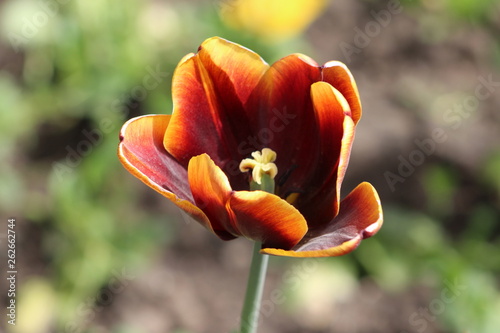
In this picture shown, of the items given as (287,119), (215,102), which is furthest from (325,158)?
(215,102)

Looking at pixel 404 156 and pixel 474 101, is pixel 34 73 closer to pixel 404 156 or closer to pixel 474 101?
pixel 404 156

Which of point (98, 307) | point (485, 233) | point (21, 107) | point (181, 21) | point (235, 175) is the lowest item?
point (98, 307)

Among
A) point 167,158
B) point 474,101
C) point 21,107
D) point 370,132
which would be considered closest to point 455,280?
point 370,132

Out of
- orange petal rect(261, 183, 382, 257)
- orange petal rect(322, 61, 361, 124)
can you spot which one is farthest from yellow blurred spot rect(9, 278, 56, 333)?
orange petal rect(322, 61, 361, 124)

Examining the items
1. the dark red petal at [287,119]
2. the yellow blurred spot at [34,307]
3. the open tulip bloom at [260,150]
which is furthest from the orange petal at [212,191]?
the yellow blurred spot at [34,307]

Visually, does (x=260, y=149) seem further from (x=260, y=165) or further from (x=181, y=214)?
(x=181, y=214)

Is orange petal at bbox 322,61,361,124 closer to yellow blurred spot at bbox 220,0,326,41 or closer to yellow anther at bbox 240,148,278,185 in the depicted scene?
yellow anther at bbox 240,148,278,185

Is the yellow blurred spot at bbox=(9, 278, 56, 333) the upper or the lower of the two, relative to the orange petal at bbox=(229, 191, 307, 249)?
lower
